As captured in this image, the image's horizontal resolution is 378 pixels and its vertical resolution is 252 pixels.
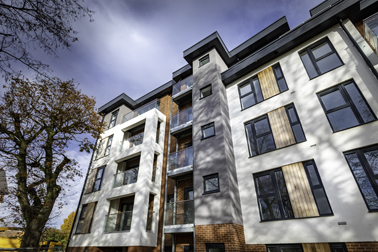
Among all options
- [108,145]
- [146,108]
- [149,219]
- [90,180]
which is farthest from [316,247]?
[108,145]

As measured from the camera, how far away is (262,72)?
10797mm

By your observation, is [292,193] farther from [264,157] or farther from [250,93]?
[250,93]

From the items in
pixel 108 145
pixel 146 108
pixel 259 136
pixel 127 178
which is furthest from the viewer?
pixel 108 145

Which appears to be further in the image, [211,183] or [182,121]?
[182,121]

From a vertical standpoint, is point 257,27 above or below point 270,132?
above

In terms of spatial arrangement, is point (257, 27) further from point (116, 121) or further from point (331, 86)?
point (116, 121)

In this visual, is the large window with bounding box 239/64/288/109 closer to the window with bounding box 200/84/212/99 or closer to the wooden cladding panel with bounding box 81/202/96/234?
the window with bounding box 200/84/212/99

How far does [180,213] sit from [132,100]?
1218cm

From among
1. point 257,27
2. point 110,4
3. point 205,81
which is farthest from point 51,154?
point 257,27

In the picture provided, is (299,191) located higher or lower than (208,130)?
lower

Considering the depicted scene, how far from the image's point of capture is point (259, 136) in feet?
30.8

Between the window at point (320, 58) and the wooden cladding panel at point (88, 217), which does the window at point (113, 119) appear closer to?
the wooden cladding panel at point (88, 217)

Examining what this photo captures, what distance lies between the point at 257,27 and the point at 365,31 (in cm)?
614

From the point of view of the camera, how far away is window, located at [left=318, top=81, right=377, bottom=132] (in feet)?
23.2
